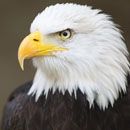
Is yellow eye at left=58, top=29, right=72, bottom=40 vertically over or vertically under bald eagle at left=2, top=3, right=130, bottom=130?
over

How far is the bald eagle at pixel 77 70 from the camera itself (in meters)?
2.55

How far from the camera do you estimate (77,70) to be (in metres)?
2.58

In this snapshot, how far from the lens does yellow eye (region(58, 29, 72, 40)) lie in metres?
2.56

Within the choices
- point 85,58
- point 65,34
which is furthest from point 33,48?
point 85,58

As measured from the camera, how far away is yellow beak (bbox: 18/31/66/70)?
99.5 inches

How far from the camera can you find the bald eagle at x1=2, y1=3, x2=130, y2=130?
255 cm

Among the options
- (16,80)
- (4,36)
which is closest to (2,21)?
(4,36)

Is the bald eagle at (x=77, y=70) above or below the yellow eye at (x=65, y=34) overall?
below

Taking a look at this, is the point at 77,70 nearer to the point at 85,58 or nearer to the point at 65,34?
the point at 85,58

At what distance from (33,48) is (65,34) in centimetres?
23

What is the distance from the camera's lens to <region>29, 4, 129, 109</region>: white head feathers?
2551 mm

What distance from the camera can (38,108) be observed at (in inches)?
109

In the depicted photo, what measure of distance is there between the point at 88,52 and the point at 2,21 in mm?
3214

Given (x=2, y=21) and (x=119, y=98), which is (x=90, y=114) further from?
(x=2, y=21)
